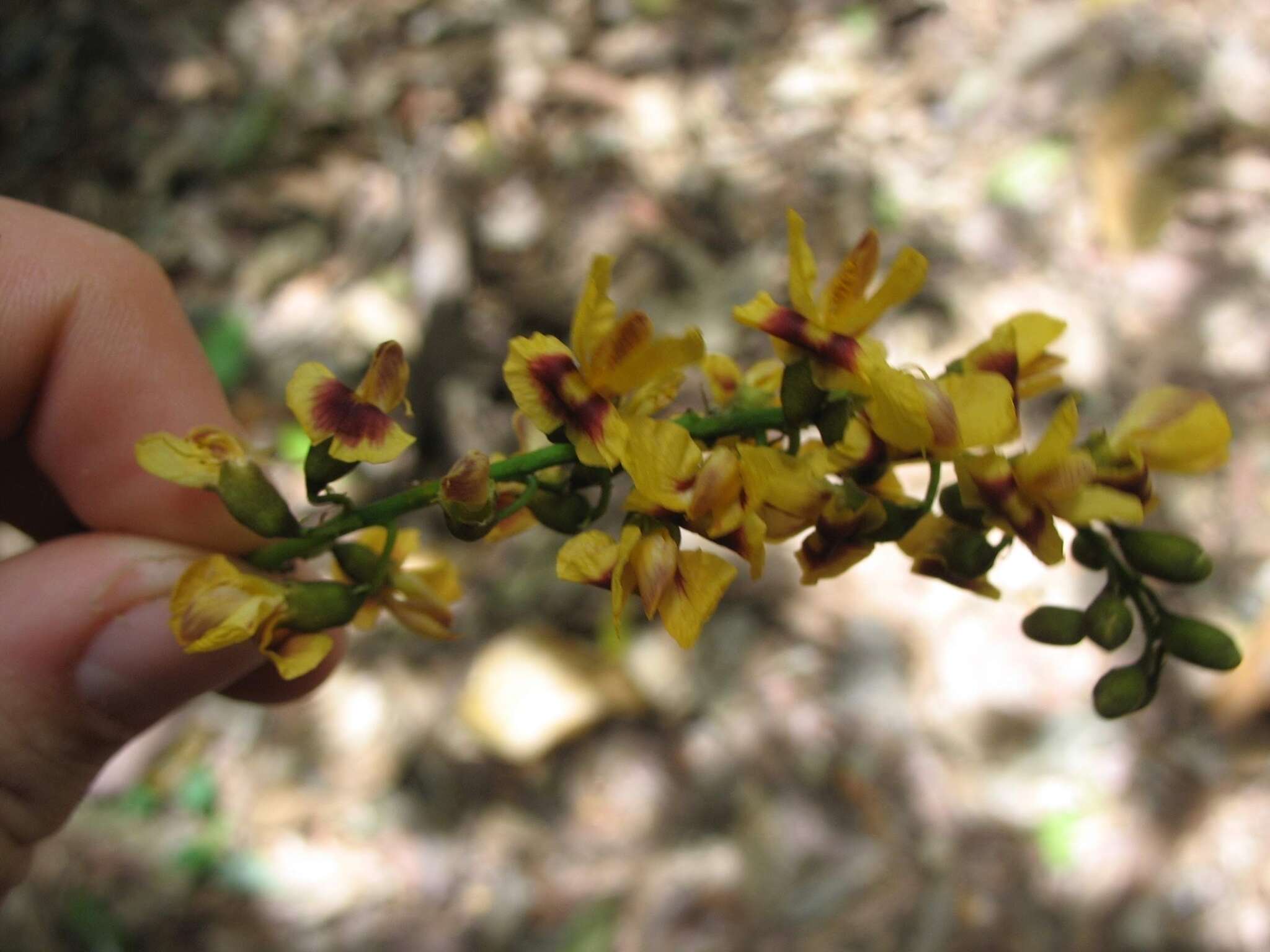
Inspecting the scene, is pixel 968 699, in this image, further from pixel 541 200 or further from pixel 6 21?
pixel 6 21

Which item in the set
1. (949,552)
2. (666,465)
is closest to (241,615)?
(666,465)

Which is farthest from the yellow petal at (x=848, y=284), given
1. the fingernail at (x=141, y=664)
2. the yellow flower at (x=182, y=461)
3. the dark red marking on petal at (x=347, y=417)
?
the fingernail at (x=141, y=664)

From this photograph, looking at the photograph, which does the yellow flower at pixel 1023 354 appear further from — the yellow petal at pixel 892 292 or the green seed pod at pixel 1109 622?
the green seed pod at pixel 1109 622

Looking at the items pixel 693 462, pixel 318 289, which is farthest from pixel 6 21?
pixel 693 462

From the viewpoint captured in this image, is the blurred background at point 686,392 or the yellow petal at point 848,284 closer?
the yellow petal at point 848,284

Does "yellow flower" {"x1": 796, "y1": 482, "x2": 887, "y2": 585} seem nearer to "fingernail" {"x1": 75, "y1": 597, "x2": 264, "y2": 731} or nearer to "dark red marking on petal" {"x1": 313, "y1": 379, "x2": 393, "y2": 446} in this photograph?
"dark red marking on petal" {"x1": 313, "y1": 379, "x2": 393, "y2": 446}

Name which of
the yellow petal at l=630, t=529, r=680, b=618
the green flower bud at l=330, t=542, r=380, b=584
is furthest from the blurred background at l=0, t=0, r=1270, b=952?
the green flower bud at l=330, t=542, r=380, b=584

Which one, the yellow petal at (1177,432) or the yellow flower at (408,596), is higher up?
the yellow petal at (1177,432)

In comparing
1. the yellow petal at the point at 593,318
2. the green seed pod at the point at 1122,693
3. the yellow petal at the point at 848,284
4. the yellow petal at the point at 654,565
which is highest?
the yellow petal at the point at 593,318
